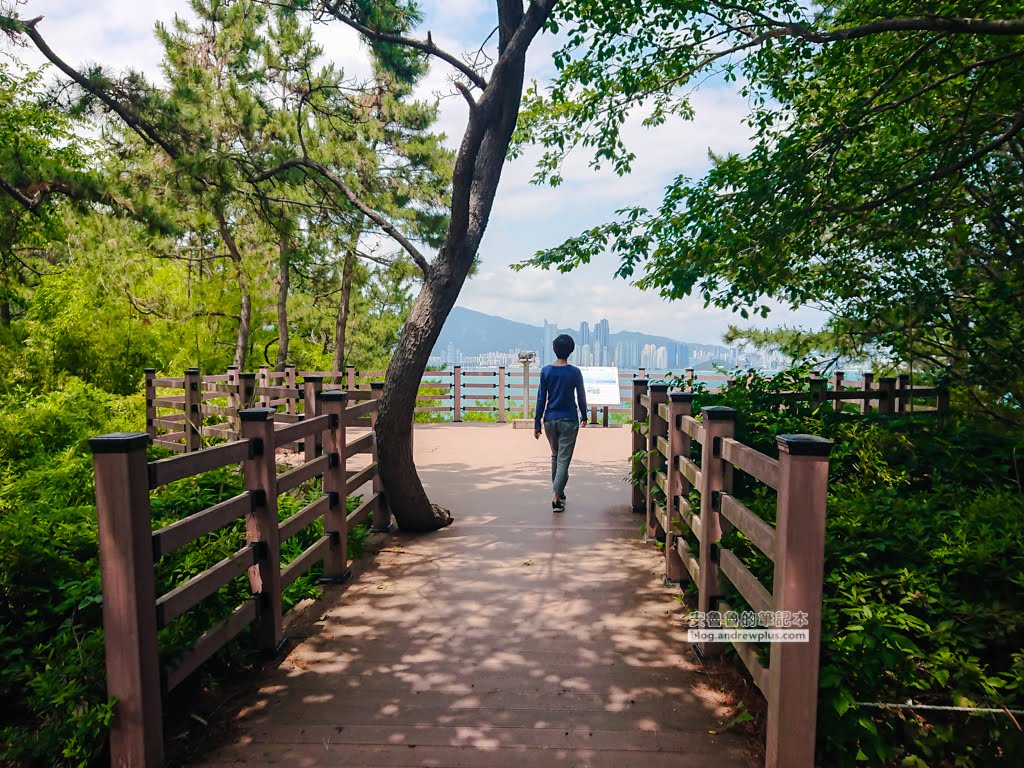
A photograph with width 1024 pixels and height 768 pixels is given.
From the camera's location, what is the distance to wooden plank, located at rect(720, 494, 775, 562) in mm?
2494

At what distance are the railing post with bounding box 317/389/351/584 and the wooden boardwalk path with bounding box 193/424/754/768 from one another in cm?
19

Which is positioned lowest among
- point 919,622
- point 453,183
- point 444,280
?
point 919,622

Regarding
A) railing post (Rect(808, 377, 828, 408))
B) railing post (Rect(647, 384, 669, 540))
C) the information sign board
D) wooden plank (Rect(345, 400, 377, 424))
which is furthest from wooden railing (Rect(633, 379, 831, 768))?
the information sign board

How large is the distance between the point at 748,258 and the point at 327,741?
4.51 metres

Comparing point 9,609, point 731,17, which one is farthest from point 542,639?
point 731,17

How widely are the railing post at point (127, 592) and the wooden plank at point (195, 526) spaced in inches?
4.7

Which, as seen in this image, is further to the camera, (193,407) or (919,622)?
(193,407)

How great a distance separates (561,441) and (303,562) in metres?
3.21

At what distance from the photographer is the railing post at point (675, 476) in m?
4.54

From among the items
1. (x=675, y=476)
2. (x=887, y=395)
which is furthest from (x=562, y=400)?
(x=887, y=395)

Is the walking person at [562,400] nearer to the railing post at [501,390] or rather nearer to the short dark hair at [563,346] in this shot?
the short dark hair at [563,346]

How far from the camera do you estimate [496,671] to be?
3.34m

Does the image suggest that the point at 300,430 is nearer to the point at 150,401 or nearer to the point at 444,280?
the point at 444,280

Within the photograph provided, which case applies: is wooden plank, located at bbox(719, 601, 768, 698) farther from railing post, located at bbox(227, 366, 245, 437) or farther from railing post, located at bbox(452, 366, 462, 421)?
railing post, located at bbox(452, 366, 462, 421)
